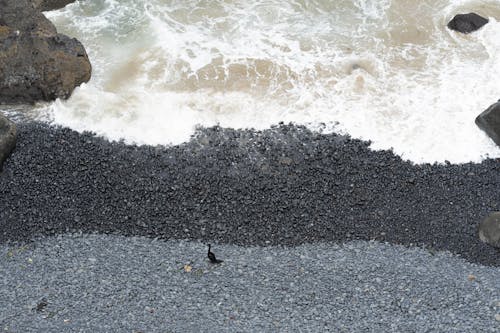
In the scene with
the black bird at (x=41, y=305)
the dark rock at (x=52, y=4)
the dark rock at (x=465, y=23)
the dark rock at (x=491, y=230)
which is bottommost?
the black bird at (x=41, y=305)

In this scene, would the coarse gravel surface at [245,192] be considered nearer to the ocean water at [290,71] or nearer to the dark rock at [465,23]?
the ocean water at [290,71]

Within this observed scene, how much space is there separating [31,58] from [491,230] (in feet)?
41.0

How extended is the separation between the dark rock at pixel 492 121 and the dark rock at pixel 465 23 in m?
4.45

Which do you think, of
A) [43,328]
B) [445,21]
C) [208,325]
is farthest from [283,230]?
[445,21]

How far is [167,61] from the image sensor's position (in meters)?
17.1

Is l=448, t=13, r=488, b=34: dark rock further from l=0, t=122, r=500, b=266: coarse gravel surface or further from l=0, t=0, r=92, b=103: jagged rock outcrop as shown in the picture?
l=0, t=0, r=92, b=103: jagged rock outcrop

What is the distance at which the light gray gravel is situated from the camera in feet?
33.3

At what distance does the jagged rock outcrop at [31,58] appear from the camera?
15125 mm

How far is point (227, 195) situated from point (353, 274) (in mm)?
3482

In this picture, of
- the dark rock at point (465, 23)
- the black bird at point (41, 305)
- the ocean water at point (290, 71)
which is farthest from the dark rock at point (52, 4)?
the dark rock at point (465, 23)

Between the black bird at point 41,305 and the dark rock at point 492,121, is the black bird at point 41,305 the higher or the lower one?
the lower one

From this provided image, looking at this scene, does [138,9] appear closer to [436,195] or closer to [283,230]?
[283,230]

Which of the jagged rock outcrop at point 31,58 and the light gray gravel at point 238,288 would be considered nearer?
the light gray gravel at point 238,288

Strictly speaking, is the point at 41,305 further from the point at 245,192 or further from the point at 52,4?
the point at 52,4
